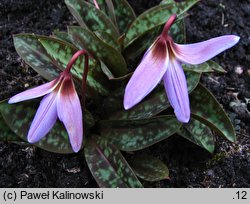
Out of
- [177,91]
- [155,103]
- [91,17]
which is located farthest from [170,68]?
[91,17]

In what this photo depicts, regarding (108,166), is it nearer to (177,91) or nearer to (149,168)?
(149,168)

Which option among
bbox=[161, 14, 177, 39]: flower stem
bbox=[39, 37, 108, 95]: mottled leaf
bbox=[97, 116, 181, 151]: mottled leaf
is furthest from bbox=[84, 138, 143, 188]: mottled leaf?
bbox=[161, 14, 177, 39]: flower stem

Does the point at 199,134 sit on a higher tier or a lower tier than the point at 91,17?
lower

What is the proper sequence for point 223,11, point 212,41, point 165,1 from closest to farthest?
point 212,41
point 165,1
point 223,11
